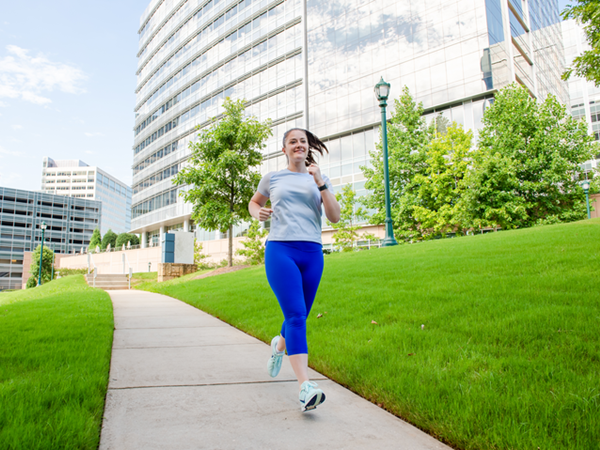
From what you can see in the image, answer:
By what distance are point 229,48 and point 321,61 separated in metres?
12.8

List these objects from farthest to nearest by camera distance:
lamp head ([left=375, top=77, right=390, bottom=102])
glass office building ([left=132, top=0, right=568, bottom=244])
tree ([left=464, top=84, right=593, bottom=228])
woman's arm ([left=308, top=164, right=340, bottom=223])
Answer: glass office building ([left=132, top=0, right=568, bottom=244])
tree ([left=464, top=84, right=593, bottom=228])
lamp head ([left=375, top=77, right=390, bottom=102])
woman's arm ([left=308, top=164, right=340, bottom=223])

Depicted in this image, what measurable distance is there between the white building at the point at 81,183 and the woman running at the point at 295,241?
158100 mm

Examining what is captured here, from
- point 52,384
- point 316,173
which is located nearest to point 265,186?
point 316,173

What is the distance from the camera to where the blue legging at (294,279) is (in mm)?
2729

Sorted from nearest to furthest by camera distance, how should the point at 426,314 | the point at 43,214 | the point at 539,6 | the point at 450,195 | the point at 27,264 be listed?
1. the point at 426,314
2. the point at 450,195
3. the point at 539,6
4. the point at 27,264
5. the point at 43,214

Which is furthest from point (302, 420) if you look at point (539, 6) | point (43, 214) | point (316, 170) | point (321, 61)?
point (43, 214)

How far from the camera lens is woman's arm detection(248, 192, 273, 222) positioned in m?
2.96

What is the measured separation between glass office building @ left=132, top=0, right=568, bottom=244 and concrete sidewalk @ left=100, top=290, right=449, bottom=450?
96.5ft

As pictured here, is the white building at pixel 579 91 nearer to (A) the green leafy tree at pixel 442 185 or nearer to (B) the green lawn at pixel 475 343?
(A) the green leafy tree at pixel 442 185

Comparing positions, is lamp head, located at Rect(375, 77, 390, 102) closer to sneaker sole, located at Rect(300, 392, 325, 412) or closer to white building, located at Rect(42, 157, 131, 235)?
sneaker sole, located at Rect(300, 392, 325, 412)

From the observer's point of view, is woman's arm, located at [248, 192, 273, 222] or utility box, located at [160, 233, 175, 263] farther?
utility box, located at [160, 233, 175, 263]

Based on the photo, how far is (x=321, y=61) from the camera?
3678cm

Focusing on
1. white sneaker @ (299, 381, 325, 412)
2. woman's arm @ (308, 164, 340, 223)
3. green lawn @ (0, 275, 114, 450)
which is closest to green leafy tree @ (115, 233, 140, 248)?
green lawn @ (0, 275, 114, 450)

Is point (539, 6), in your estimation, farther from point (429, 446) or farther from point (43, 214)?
point (43, 214)
